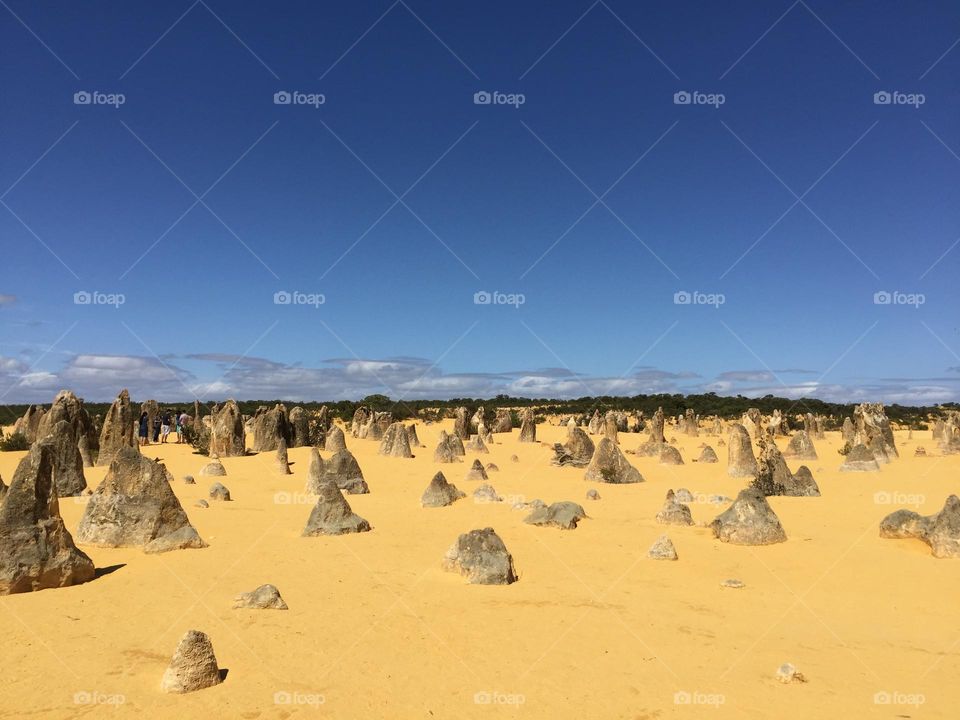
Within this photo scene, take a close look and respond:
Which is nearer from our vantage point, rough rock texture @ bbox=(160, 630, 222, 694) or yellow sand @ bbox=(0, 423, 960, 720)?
rough rock texture @ bbox=(160, 630, 222, 694)

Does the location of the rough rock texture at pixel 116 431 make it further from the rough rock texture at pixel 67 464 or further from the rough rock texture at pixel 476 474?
the rough rock texture at pixel 476 474

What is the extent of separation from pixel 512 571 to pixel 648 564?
2.29m

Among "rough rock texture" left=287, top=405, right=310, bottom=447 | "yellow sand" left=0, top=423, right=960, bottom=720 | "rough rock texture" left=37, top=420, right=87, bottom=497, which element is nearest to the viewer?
"yellow sand" left=0, top=423, right=960, bottom=720

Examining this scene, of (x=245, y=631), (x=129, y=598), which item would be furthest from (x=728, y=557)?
(x=129, y=598)

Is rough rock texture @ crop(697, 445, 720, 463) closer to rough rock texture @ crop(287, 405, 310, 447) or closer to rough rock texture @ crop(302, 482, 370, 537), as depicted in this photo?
rough rock texture @ crop(302, 482, 370, 537)

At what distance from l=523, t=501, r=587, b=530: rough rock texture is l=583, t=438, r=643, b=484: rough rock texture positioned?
5957 mm

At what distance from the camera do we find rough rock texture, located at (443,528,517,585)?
8258 mm

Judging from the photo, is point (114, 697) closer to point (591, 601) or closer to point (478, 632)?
point (478, 632)

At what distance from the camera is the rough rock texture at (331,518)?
10633 mm

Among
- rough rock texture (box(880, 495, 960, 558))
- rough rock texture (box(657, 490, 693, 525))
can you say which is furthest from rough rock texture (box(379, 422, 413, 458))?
rough rock texture (box(880, 495, 960, 558))

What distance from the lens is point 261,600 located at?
6.89 m

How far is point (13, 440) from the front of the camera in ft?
79.6

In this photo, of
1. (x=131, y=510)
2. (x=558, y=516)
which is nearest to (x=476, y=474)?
(x=558, y=516)

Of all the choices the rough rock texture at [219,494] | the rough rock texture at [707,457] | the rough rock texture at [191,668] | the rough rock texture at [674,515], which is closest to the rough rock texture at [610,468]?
the rough rock texture at [707,457]
